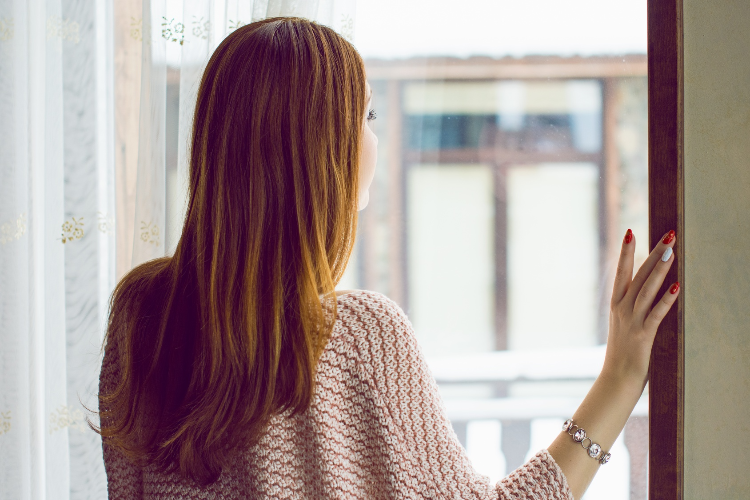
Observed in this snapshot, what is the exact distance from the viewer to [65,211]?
1.00 meters

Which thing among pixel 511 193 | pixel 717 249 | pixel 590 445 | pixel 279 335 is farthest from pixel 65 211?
pixel 717 249

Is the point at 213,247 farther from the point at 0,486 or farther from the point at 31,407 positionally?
the point at 0,486

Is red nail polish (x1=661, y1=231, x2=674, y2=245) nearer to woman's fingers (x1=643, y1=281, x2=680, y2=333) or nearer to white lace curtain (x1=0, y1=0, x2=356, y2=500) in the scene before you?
woman's fingers (x1=643, y1=281, x2=680, y2=333)

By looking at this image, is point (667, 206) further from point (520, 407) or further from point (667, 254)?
point (520, 407)

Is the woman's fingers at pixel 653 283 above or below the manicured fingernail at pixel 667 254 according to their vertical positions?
below

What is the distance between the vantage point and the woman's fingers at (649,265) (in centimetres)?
A: 73

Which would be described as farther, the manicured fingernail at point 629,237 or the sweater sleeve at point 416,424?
the manicured fingernail at point 629,237

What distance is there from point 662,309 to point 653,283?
38 millimetres

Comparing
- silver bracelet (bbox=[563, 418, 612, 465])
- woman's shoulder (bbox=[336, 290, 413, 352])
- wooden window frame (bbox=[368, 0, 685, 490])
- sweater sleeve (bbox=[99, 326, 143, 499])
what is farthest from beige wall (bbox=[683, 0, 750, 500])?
sweater sleeve (bbox=[99, 326, 143, 499])

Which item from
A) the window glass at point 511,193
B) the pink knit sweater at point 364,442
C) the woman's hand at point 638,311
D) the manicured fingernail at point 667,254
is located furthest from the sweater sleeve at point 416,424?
the window glass at point 511,193

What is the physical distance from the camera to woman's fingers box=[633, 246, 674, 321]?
729 millimetres

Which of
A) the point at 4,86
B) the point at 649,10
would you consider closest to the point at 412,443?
the point at 649,10

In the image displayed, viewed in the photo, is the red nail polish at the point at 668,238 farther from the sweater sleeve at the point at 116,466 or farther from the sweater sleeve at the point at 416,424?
the sweater sleeve at the point at 116,466

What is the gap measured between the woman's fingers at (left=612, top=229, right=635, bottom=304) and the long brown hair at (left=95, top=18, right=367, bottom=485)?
0.41 metres
